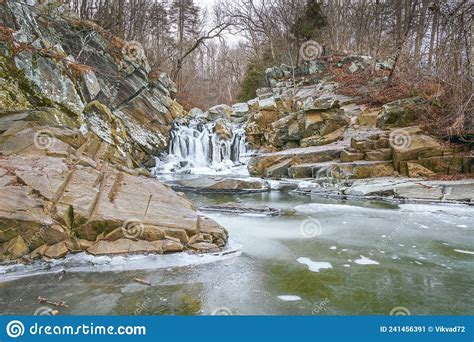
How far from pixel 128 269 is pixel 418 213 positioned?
22.8 feet

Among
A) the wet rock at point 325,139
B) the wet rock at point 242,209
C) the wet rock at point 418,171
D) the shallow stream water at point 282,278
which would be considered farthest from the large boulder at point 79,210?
the wet rock at point 325,139

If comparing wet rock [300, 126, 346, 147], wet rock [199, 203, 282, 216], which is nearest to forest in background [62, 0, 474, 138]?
wet rock [300, 126, 346, 147]

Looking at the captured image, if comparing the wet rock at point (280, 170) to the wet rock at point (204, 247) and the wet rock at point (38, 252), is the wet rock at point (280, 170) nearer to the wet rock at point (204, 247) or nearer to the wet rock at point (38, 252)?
the wet rock at point (204, 247)

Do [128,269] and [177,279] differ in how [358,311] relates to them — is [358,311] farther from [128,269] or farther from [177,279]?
[128,269]

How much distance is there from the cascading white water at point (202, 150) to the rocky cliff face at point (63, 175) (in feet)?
9.34

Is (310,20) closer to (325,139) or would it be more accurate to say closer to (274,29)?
(274,29)

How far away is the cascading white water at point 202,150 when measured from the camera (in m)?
18.0

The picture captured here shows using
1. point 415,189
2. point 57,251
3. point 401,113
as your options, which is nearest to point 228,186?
point 415,189

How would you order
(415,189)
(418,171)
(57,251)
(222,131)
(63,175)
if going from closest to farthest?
(57,251) < (63,175) < (415,189) < (418,171) < (222,131)

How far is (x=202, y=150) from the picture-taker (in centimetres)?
1886

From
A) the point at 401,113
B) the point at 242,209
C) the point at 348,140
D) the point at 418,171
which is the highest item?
the point at 401,113

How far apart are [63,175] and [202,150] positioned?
12.6 m

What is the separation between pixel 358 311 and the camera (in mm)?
3756

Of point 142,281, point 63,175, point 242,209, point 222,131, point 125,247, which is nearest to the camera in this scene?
point 142,281
